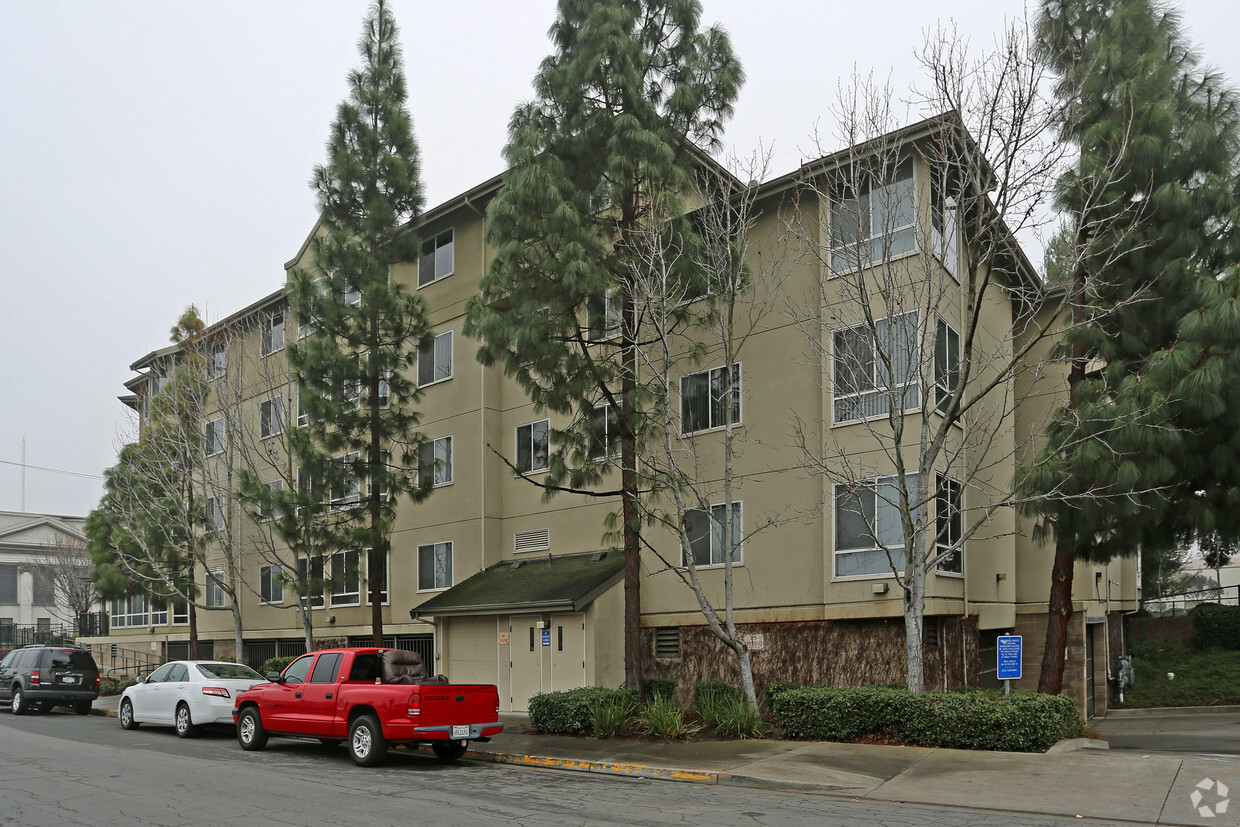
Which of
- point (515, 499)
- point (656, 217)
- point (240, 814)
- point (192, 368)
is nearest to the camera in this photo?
point (240, 814)

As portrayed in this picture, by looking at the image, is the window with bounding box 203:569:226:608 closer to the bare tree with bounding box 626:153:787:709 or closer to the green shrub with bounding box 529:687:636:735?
the bare tree with bounding box 626:153:787:709

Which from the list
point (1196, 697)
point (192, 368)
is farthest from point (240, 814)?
point (1196, 697)

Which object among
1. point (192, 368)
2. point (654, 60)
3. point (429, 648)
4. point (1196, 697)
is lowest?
point (1196, 697)

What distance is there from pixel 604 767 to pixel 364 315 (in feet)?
43.9

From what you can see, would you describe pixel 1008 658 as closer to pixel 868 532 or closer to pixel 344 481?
pixel 868 532

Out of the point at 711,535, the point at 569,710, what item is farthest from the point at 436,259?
the point at 569,710

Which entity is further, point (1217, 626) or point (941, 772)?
point (1217, 626)

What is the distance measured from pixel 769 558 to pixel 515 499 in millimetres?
8022

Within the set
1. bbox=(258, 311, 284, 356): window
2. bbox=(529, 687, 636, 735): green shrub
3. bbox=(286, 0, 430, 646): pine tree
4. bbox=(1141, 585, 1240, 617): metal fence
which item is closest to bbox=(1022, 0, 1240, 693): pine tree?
bbox=(529, 687, 636, 735): green shrub

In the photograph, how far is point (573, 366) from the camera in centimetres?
1902

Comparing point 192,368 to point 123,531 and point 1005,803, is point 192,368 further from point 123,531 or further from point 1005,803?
point 1005,803

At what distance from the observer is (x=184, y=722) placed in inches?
779

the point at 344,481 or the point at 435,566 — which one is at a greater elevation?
the point at 344,481

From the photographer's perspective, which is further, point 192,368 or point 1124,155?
point 192,368
